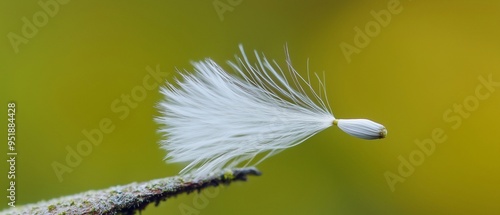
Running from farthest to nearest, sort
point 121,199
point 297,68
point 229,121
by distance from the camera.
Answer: point 297,68 < point 229,121 < point 121,199

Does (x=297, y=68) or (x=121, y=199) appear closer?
(x=121, y=199)

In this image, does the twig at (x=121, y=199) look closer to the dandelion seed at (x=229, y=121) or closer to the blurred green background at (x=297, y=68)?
the dandelion seed at (x=229, y=121)

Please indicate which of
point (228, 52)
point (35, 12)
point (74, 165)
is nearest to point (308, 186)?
point (228, 52)

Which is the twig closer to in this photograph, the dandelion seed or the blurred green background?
the dandelion seed

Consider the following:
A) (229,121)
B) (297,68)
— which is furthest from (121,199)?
(297,68)

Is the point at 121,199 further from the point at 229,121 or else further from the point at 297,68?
the point at 297,68

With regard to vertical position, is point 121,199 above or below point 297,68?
below
